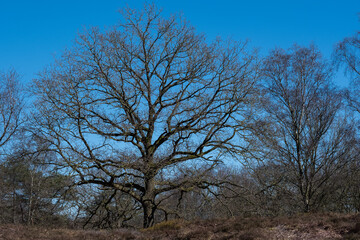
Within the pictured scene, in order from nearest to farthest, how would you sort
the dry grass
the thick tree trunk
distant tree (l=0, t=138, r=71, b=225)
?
1. the dry grass
2. the thick tree trunk
3. distant tree (l=0, t=138, r=71, b=225)

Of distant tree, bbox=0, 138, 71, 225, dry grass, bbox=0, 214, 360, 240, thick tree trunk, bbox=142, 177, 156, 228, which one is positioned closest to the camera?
dry grass, bbox=0, 214, 360, 240

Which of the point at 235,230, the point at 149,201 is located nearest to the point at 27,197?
the point at 149,201

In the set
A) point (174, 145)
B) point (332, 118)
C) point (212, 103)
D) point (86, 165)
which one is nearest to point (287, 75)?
point (332, 118)

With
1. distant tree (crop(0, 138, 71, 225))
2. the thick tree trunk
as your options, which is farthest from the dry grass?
distant tree (crop(0, 138, 71, 225))

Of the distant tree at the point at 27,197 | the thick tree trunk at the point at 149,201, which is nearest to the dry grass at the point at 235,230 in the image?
the thick tree trunk at the point at 149,201

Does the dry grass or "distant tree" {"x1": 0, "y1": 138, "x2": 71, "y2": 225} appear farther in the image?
"distant tree" {"x1": 0, "y1": 138, "x2": 71, "y2": 225}

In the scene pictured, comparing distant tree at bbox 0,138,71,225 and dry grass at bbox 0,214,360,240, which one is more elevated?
distant tree at bbox 0,138,71,225

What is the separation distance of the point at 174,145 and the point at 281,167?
709cm

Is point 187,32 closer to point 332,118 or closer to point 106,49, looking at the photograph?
point 106,49

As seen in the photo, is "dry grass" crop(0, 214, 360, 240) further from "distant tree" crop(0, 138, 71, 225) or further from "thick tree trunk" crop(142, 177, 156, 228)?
"distant tree" crop(0, 138, 71, 225)

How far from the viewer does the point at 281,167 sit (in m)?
18.0

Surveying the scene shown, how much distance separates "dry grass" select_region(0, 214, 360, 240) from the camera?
8.90 meters

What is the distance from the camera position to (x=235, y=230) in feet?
32.2

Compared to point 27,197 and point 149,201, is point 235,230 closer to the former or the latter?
point 149,201
